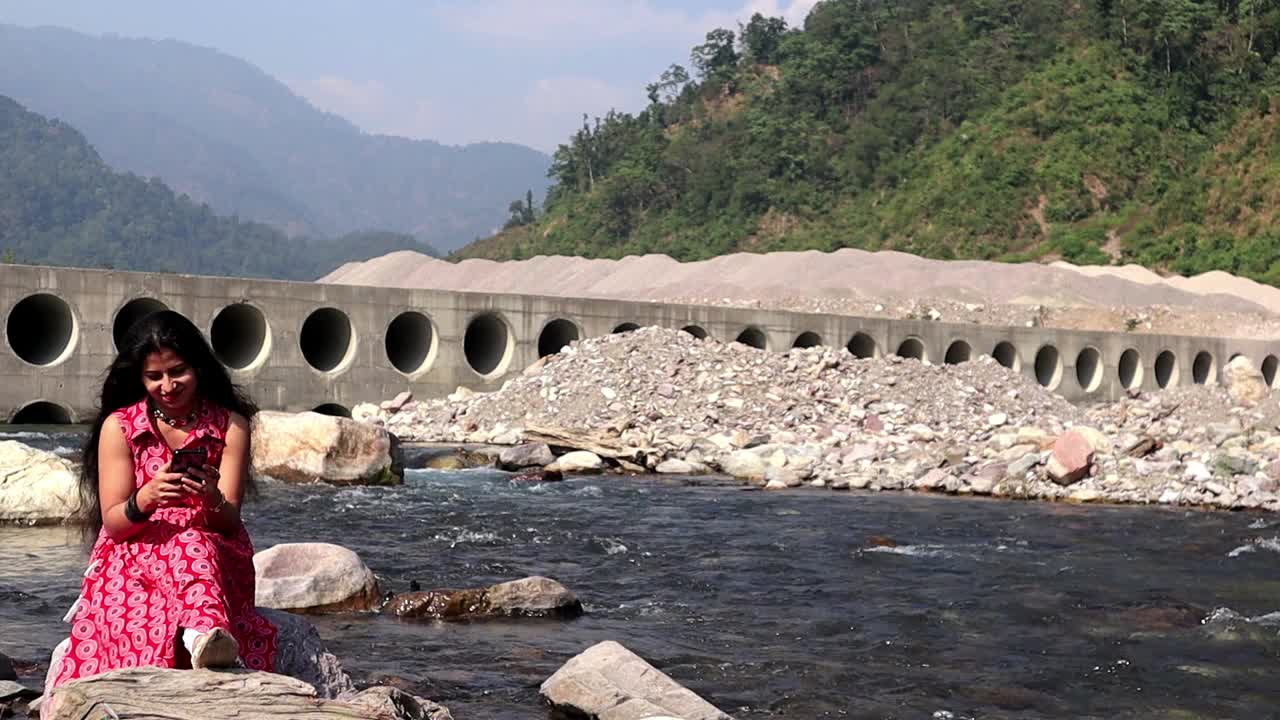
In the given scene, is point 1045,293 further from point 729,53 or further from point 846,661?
point 729,53

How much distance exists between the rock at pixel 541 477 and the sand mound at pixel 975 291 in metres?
29.7

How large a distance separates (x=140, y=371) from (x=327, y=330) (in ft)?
67.9

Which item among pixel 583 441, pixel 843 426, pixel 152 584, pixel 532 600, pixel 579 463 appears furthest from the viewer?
pixel 843 426

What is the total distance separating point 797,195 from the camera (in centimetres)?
7106

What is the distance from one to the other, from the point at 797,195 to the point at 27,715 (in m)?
68.0

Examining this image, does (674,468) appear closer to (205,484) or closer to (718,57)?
(205,484)

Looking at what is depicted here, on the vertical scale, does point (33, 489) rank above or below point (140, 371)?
below

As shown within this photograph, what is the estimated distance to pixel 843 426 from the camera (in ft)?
66.5

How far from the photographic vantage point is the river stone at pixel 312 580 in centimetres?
755

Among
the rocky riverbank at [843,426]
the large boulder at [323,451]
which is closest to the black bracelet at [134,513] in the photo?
the large boulder at [323,451]

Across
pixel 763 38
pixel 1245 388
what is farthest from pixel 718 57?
pixel 1245 388

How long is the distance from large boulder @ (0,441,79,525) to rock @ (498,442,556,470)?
716cm

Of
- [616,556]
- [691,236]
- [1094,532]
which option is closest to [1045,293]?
[691,236]

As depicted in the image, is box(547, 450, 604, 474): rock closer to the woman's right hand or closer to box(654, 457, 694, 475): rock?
box(654, 457, 694, 475): rock
